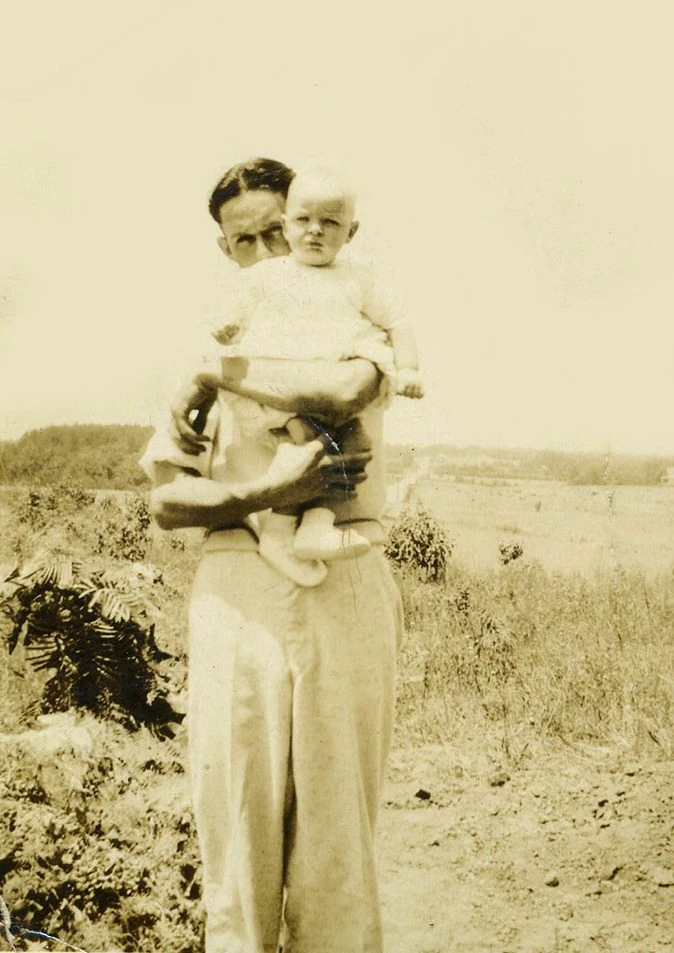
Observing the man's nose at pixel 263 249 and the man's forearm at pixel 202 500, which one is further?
the man's nose at pixel 263 249

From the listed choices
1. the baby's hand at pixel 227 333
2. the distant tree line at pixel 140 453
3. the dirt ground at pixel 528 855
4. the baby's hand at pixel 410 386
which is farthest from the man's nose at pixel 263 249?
the dirt ground at pixel 528 855

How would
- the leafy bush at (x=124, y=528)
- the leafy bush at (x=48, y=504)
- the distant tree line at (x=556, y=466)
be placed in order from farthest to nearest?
the leafy bush at (x=124, y=528) < the leafy bush at (x=48, y=504) < the distant tree line at (x=556, y=466)

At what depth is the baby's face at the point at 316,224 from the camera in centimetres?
185

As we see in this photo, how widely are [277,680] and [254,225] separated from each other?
1036mm

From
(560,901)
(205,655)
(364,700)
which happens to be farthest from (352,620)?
(560,901)

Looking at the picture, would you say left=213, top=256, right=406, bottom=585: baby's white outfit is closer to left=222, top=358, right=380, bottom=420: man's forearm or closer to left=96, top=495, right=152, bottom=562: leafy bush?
left=222, top=358, right=380, bottom=420: man's forearm

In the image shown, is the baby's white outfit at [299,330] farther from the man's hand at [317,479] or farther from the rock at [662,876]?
the rock at [662,876]

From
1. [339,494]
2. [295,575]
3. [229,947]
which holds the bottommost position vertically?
[229,947]

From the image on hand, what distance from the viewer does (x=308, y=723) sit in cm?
190

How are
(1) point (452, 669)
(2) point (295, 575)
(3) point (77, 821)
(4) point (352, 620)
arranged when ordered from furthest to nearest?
1. (1) point (452, 669)
2. (3) point (77, 821)
3. (4) point (352, 620)
4. (2) point (295, 575)

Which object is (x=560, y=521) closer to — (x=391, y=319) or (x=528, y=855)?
(x=528, y=855)

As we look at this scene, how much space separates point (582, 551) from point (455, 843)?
5.05ft

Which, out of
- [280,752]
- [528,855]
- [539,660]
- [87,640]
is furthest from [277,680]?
[539,660]

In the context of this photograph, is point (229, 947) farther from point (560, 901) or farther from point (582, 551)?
point (582, 551)
